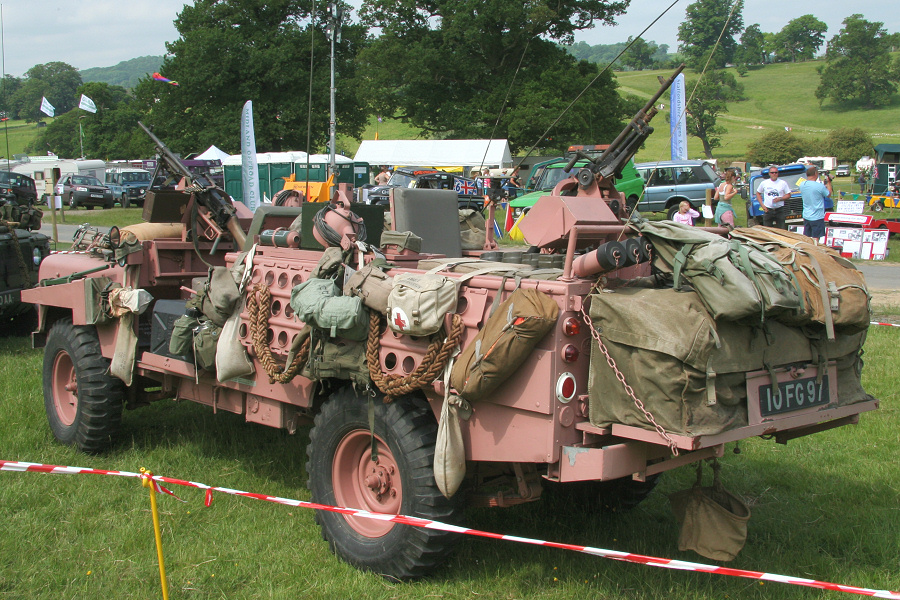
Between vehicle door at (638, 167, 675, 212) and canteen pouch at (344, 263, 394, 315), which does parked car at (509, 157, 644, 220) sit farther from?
canteen pouch at (344, 263, 394, 315)

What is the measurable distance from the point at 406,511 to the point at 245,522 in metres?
1.35

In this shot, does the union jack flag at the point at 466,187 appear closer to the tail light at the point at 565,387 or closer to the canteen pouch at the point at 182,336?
the canteen pouch at the point at 182,336

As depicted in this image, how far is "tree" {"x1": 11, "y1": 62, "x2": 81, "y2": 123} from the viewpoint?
10669 cm

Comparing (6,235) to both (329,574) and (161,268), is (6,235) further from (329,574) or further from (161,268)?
(329,574)

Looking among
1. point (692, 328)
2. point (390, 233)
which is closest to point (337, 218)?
point (390, 233)

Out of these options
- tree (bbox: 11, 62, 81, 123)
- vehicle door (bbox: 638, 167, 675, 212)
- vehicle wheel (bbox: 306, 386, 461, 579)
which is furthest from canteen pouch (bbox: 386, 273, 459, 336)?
tree (bbox: 11, 62, 81, 123)

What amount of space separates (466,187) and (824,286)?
2482 cm

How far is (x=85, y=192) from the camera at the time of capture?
34812 mm

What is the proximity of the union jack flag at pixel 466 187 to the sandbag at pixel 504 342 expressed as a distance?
23480 millimetres

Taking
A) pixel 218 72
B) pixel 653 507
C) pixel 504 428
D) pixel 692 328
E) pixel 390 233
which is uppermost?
pixel 218 72

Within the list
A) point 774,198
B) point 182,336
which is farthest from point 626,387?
point 774,198

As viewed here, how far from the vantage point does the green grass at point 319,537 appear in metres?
4.02

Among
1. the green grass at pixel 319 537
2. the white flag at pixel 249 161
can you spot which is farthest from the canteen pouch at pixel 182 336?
the white flag at pixel 249 161

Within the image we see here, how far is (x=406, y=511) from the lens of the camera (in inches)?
155
